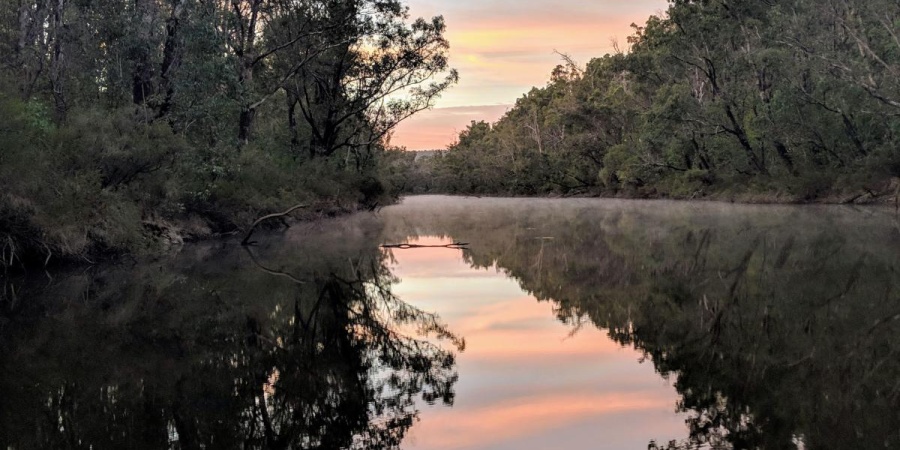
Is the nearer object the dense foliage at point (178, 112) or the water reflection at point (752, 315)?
the water reflection at point (752, 315)

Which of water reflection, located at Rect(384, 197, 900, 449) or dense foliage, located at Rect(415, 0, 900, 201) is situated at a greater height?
dense foliage, located at Rect(415, 0, 900, 201)

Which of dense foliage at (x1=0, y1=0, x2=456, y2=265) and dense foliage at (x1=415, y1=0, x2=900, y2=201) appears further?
dense foliage at (x1=415, y1=0, x2=900, y2=201)

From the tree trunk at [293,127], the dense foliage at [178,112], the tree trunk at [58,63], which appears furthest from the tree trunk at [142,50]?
the tree trunk at [293,127]

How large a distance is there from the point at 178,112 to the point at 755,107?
116 feet

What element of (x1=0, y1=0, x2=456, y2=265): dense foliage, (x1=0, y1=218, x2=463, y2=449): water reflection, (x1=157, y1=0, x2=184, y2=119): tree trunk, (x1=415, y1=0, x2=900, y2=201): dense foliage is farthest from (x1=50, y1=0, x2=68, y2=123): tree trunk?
(x1=415, y1=0, x2=900, y2=201): dense foliage

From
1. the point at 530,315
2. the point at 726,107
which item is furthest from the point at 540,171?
the point at 530,315

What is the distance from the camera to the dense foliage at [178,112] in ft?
55.6

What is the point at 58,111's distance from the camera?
2347 cm

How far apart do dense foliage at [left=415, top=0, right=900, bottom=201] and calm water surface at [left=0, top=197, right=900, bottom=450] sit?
941 inches

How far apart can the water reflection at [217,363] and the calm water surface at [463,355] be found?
0.04m

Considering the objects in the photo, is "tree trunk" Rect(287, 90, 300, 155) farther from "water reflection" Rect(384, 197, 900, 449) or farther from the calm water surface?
the calm water surface

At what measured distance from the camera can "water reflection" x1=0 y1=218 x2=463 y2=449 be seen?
5934 mm

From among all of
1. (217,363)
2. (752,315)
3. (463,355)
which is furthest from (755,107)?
(217,363)

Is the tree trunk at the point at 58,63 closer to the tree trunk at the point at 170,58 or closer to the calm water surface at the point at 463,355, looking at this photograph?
the tree trunk at the point at 170,58
